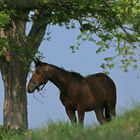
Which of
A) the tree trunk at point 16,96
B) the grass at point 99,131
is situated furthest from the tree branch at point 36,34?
the grass at point 99,131

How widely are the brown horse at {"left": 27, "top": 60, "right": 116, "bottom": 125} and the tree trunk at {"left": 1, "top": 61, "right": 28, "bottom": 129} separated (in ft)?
12.1

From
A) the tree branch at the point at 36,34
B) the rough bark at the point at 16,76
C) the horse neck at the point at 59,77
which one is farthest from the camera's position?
the rough bark at the point at 16,76

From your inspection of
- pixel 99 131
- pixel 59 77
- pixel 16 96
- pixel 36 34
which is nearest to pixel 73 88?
pixel 59 77

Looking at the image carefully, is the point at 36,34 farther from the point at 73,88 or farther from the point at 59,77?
the point at 73,88

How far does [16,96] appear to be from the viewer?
68.1 feet

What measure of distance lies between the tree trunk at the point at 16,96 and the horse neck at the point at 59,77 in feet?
14.5

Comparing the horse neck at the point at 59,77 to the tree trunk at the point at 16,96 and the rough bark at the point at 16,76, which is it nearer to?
the rough bark at the point at 16,76

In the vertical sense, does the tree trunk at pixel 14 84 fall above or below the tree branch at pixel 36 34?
below

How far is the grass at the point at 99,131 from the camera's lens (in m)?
7.45

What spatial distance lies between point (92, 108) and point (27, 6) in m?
4.48

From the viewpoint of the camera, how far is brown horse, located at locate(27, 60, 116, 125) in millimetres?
16130

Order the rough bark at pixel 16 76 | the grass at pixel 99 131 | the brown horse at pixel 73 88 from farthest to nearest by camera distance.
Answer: the rough bark at pixel 16 76, the brown horse at pixel 73 88, the grass at pixel 99 131

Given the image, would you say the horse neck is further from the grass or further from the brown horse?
the grass

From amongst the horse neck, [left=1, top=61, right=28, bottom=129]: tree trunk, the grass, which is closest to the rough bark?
[left=1, top=61, right=28, bottom=129]: tree trunk
